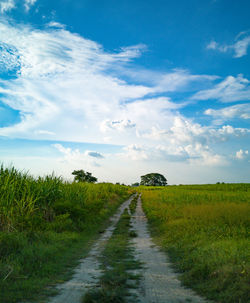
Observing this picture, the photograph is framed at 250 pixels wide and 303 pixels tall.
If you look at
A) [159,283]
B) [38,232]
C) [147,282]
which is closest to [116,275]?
[147,282]

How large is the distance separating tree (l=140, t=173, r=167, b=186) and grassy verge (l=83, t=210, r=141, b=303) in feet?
374

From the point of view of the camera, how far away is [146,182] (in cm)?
12519

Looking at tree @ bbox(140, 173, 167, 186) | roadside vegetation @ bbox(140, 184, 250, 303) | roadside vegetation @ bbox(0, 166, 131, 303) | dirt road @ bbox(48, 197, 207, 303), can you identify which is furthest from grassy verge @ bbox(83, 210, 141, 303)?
tree @ bbox(140, 173, 167, 186)

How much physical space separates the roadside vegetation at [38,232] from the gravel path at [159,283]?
1.99m

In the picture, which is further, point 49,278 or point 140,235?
point 140,235

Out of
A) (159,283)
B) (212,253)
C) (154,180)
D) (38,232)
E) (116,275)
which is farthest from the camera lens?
(154,180)

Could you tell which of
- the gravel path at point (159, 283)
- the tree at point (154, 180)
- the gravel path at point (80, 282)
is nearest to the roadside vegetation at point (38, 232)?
the gravel path at point (80, 282)

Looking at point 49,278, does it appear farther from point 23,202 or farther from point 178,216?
point 178,216

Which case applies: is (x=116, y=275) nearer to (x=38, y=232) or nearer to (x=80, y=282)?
(x=80, y=282)

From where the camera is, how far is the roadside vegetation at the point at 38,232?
607cm

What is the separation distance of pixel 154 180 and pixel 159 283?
119 metres

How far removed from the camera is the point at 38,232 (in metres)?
10.0

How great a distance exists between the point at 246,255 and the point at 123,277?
10.2ft

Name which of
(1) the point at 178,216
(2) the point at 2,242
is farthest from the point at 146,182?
(2) the point at 2,242
